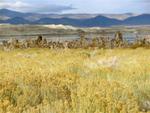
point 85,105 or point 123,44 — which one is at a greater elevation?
point 85,105

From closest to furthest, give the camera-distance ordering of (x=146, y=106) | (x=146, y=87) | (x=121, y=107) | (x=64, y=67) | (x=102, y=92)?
(x=121, y=107)
(x=102, y=92)
(x=146, y=106)
(x=146, y=87)
(x=64, y=67)

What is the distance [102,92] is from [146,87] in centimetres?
208

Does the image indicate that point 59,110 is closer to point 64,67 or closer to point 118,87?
point 118,87

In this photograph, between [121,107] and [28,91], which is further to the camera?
[28,91]

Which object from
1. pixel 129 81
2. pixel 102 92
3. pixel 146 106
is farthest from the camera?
pixel 129 81

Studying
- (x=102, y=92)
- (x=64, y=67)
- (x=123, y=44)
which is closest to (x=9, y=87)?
(x=102, y=92)

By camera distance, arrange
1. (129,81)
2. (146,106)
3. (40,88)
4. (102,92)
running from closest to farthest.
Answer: (102,92) → (146,106) → (40,88) → (129,81)

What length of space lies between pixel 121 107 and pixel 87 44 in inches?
2198

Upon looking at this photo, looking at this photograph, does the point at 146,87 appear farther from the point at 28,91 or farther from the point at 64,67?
the point at 64,67

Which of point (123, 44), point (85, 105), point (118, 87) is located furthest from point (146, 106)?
point (123, 44)

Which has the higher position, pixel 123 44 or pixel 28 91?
pixel 28 91

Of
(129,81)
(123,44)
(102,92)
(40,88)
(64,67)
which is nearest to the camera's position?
(102,92)

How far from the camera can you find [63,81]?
326 inches

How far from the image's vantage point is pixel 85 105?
237 inches
